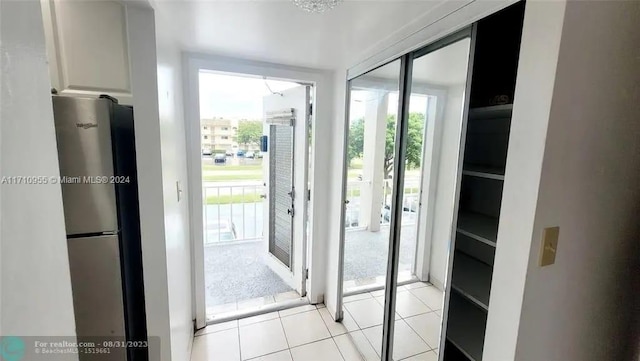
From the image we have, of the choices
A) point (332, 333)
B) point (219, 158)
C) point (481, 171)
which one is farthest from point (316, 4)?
point (219, 158)

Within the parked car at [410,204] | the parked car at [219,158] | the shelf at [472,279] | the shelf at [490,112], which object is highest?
the shelf at [490,112]

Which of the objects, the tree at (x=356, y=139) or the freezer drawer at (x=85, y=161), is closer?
the freezer drawer at (x=85, y=161)

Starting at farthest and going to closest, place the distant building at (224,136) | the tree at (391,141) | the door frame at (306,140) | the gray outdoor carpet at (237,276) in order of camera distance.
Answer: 1. the distant building at (224,136)
2. the gray outdoor carpet at (237,276)
3. the door frame at (306,140)
4. the tree at (391,141)

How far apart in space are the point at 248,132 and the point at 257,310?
2.65 metres

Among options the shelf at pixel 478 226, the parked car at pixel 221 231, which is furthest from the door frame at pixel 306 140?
the parked car at pixel 221 231

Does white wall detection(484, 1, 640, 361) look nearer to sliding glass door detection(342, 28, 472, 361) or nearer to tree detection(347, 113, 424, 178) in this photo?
sliding glass door detection(342, 28, 472, 361)

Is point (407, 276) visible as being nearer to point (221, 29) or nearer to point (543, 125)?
point (543, 125)

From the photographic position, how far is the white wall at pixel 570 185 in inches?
31.2

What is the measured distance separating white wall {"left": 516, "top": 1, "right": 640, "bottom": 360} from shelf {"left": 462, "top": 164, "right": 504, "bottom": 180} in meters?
0.29

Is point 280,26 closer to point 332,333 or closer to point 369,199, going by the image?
point 369,199

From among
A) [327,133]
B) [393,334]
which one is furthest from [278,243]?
[393,334]

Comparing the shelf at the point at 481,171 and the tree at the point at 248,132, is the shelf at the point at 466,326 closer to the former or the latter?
the shelf at the point at 481,171

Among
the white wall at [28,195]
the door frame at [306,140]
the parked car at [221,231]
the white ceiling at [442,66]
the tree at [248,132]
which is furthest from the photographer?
A: the parked car at [221,231]

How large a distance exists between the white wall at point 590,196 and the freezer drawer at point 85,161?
1562 mm
